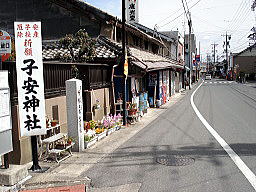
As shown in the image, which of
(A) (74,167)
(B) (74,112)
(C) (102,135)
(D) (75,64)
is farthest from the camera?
(D) (75,64)

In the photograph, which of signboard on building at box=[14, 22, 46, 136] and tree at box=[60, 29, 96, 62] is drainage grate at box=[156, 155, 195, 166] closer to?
signboard on building at box=[14, 22, 46, 136]

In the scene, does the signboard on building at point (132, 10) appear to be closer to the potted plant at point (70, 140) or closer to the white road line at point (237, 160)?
the white road line at point (237, 160)

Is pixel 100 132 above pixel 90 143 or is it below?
above

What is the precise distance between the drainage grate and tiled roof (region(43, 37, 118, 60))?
7.15m

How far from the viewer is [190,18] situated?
127ft

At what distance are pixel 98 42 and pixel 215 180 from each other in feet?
36.6

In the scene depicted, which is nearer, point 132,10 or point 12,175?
point 12,175

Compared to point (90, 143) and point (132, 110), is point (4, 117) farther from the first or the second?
point (132, 110)

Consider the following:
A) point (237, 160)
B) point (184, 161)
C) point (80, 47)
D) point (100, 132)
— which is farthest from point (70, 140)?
point (80, 47)

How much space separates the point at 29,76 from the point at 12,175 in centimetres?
242

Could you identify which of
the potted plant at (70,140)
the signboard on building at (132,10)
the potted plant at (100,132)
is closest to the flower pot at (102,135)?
the potted plant at (100,132)

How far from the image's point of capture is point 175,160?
7.29 metres

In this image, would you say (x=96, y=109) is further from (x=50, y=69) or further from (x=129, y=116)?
(x=50, y=69)

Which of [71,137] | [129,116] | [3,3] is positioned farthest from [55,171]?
[3,3]
